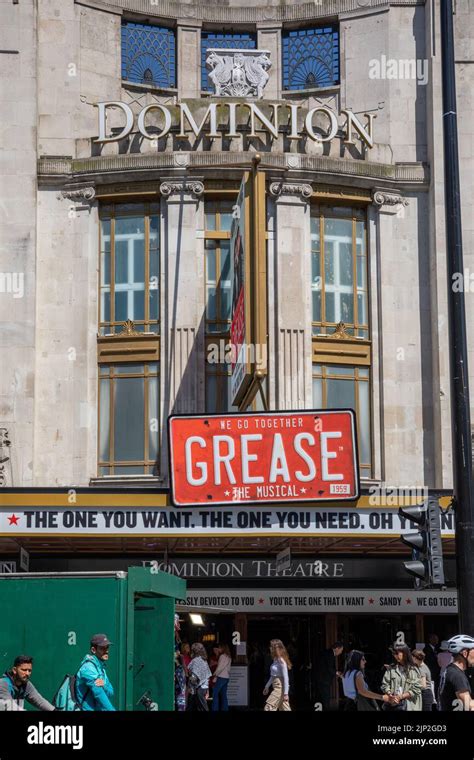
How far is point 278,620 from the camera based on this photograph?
29297mm

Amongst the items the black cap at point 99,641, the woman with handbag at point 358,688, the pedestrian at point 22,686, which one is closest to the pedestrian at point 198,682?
the woman with handbag at point 358,688

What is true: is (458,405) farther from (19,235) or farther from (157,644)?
(19,235)

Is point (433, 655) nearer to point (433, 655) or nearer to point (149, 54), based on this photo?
point (433, 655)

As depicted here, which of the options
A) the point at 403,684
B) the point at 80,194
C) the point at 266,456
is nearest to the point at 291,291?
the point at 80,194

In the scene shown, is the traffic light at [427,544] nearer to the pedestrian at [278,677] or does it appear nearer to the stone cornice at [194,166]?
the pedestrian at [278,677]

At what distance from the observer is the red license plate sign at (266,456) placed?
25609 millimetres

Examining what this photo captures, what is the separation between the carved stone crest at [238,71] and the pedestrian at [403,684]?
58.4 ft

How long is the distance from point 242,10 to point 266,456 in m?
13.1

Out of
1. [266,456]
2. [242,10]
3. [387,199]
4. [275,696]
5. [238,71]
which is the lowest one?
[275,696]

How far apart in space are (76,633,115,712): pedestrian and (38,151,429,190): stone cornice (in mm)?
18400

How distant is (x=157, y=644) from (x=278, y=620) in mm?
13387

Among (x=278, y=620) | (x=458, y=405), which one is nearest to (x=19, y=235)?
(x=278, y=620)

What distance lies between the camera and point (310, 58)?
110 ft

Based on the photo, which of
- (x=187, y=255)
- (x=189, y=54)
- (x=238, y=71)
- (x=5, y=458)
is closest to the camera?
(x=5, y=458)
